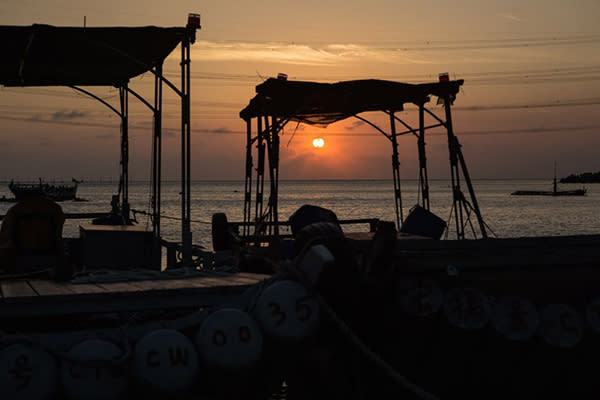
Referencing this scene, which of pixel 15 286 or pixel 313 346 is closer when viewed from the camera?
pixel 313 346

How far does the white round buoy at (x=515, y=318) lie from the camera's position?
265 inches

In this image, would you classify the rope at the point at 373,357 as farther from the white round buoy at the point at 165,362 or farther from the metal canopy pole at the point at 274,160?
the metal canopy pole at the point at 274,160

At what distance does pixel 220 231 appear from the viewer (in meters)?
17.7

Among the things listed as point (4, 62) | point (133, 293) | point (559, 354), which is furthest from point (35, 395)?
point (4, 62)

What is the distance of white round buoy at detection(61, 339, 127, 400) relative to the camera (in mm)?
5609

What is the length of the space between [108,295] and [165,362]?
3.68 ft

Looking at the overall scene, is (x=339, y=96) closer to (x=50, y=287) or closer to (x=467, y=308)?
(x=467, y=308)

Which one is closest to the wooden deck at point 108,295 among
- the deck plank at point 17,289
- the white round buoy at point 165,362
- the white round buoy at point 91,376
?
the deck plank at point 17,289

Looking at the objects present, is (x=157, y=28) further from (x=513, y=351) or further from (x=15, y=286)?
(x=513, y=351)

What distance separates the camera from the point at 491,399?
685cm

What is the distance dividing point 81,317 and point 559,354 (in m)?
5.32

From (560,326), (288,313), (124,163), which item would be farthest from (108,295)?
(124,163)

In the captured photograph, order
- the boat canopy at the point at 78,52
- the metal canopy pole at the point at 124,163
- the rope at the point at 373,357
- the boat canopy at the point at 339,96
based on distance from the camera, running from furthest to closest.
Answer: the metal canopy pole at the point at 124,163
the boat canopy at the point at 339,96
the boat canopy at the point at 78,52
the rope at the point at 373,357

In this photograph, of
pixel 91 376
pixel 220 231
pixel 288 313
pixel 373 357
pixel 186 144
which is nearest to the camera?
pixel 373 357
